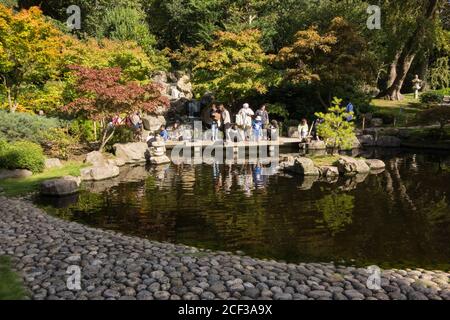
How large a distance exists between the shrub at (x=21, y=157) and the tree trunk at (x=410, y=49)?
2786 cm

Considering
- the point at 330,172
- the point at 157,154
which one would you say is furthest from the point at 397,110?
the point at 157,154

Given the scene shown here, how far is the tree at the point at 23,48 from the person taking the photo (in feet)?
66.0

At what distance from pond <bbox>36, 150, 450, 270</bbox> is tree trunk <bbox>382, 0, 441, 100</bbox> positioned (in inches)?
687

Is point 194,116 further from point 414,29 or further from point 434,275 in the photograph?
point 434,275

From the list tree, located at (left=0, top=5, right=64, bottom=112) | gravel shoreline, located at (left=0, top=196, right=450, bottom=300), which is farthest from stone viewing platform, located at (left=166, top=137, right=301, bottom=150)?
gravel shoreline, located at (left=0, top=196, right=450, bottom=300)

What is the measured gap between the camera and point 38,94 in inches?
950

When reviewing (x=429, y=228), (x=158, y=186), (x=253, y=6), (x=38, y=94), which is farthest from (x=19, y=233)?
(x=253, y=6)

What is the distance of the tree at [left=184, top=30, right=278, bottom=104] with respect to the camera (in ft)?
94.5

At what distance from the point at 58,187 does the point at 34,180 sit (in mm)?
1999

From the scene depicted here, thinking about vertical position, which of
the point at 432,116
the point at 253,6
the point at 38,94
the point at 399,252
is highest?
the point at 253,6

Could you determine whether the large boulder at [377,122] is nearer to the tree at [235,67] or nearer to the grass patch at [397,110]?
the grass patch at [397,110]

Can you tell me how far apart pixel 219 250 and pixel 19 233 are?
4509mm

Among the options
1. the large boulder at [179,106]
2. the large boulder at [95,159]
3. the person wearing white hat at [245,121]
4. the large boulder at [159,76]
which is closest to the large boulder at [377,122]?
the person wearing white hat at [245,121]

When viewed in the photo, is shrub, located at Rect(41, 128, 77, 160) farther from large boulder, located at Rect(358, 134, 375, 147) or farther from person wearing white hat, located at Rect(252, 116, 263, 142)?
large boulder, located at Rect(358, 134, 375, 147)
